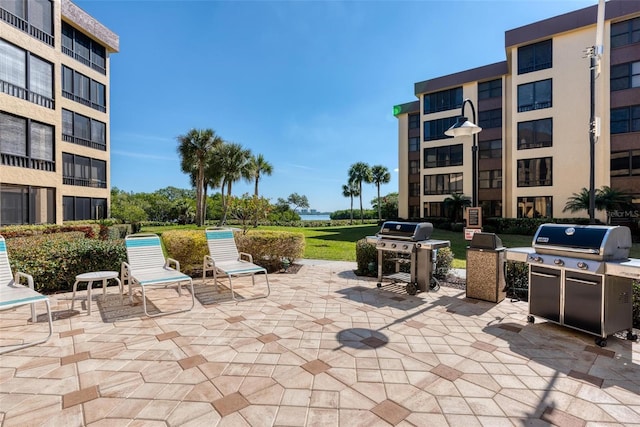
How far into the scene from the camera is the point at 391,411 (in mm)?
2402

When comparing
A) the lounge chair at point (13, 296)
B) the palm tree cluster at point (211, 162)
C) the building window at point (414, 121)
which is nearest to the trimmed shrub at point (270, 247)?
the lounge chair at point (13, 296)

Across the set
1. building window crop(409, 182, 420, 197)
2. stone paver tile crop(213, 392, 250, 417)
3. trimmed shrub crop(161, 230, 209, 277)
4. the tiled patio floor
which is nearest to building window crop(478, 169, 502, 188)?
building window crop(409, 182, 420, 197)

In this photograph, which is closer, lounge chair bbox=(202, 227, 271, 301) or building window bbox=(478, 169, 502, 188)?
lounge chair bbox=(202, 227, 271, 301)

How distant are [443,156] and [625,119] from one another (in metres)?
11.2

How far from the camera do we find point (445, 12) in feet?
30.8

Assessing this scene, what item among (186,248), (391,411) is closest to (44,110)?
(186,248)

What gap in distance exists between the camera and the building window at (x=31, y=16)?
1185 cm

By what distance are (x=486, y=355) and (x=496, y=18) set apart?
9.98 m

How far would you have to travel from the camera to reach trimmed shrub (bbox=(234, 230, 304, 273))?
817 centimetres

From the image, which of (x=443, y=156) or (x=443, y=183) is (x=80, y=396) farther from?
(x=443, y=156)

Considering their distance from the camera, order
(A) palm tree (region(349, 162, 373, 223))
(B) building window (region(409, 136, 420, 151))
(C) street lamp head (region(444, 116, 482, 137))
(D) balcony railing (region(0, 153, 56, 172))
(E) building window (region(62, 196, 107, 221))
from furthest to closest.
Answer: (A) palm tree (region(349, 162, 373, 223)) < (B) building window (region(409, 136, 420, 151)) < (E) building window (region(62, 196, 107, 221)) < (D) balcony railing (region(0, 153, 56, 172)) < (C) street lamp head (region(444, 116, 482, 137))

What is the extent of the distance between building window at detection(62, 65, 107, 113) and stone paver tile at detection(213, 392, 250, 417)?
21.3 metres

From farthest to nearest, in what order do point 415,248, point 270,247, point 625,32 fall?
point 625,32, point 270,247, point 415,248

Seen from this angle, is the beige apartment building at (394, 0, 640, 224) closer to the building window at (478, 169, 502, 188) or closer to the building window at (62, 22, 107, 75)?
the building window at (478, 169, 502, 188)
